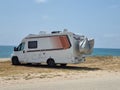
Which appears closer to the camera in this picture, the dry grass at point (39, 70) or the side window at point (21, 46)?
the dry grass at point (39, 70)

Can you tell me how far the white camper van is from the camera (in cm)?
2586

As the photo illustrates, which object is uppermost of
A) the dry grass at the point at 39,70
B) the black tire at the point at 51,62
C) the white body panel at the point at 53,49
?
the white body panel at the point at 53,49

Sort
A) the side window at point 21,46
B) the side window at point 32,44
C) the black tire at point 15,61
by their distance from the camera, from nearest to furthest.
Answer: the side window at point 32,44
the side window at point 21,46
the black tire at point 15,61

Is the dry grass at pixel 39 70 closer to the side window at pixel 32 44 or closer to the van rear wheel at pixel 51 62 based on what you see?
the van rear wheel at pixel 51 62

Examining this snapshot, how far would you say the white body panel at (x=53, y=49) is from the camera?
25.9 m

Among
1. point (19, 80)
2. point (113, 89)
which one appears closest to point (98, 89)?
point (113, 89)

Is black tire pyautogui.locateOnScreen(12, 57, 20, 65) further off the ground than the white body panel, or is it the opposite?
the white body panel

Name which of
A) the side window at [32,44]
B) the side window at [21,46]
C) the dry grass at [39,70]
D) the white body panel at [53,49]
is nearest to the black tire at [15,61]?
the white body panel at [53,49]

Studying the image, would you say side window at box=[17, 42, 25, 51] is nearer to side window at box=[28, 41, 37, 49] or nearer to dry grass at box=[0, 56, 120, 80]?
side window at box=[28, 41, 37, 49]

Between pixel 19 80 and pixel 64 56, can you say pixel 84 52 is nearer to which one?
pixel 64 56

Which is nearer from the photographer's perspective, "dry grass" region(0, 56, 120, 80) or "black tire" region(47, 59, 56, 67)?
"dry grass" region(0, 56, 120, 80)

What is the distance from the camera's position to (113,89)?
14375 mm

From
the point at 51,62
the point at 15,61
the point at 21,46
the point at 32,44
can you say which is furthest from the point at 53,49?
the point at 15,61

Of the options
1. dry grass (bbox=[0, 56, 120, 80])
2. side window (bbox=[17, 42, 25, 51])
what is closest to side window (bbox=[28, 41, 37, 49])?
side window (bbox=[17, 42, 25, 51])
